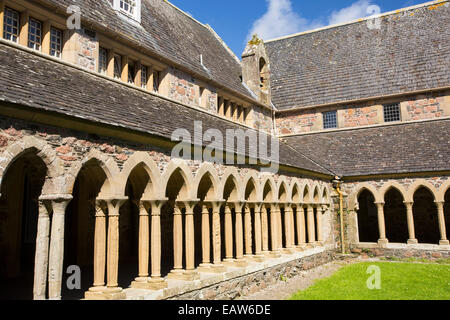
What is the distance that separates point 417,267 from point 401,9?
14974 mm

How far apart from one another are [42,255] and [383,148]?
51.4 feet

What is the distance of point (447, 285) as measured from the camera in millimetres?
11117

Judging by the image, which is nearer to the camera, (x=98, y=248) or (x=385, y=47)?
(x=98, y=248)

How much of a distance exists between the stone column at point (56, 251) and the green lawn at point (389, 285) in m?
5.94

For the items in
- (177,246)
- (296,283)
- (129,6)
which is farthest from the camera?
(129,6)

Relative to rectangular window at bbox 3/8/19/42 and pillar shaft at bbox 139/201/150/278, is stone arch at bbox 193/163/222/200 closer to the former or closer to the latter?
pillar shaft at bbox 139/201/150/278

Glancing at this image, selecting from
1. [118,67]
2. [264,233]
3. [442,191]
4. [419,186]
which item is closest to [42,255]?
[118,67]

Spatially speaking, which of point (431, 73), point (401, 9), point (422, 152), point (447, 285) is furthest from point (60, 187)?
point (401, 9)

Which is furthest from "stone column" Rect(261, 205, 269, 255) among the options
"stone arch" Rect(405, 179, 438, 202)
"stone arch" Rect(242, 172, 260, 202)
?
"stone arch" Rect(405, 179, 438, 202)

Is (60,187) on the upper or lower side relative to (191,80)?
lower

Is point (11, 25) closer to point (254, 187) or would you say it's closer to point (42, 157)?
point (42, 157)

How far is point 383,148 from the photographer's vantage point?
1827 centimetres

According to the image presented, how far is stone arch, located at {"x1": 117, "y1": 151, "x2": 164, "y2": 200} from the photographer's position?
26.3 feet

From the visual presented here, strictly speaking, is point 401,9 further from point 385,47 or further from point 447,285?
point 447,285
